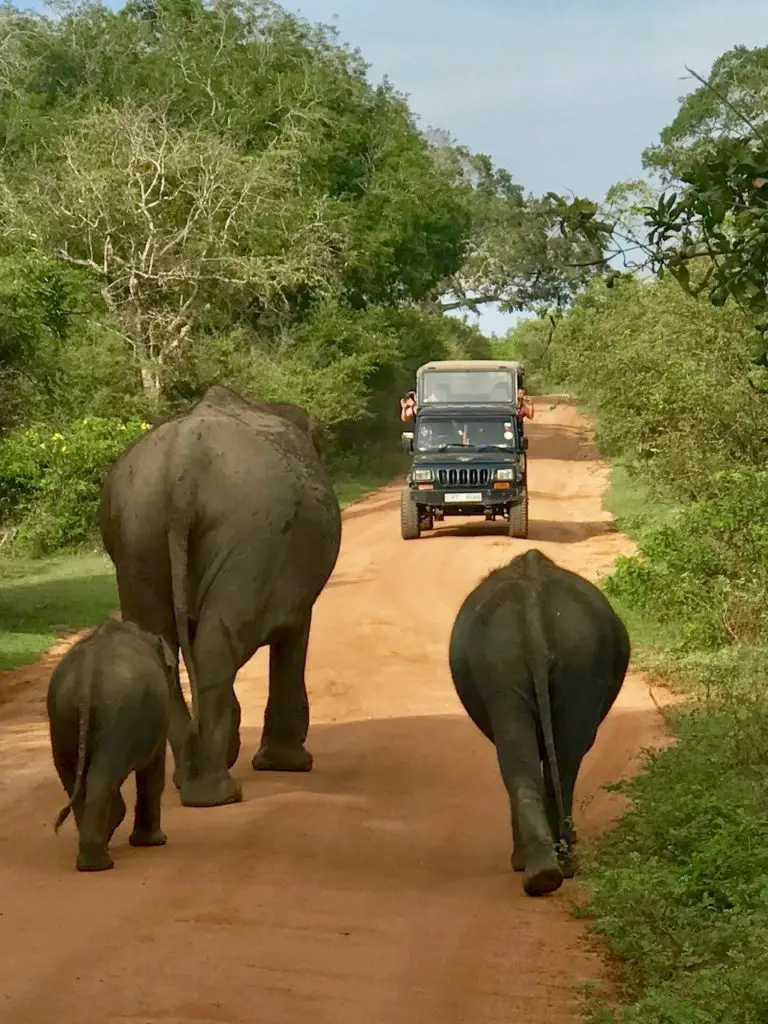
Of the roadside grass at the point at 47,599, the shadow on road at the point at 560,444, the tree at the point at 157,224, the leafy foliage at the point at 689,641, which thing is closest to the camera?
the leafy foliage at the point at 689,641

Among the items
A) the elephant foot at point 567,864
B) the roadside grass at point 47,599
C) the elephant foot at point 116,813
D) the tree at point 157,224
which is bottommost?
the roadside grass at point 47,599

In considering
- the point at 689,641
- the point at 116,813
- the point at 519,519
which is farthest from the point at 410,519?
the point at 116,813

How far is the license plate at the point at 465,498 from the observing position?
26484mm

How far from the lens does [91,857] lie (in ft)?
25.3

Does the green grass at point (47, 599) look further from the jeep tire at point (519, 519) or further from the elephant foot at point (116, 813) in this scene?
the elephant foot at point (116, 813)

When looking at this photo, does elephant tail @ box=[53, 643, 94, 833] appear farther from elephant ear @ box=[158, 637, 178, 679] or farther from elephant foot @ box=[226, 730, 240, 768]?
elephant foot @ box=[226, 730, 240, 768]

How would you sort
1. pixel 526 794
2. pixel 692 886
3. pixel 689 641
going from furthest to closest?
pixel 689 641 → pixel 526 794 → pixel 692 886

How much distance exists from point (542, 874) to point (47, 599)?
13.4m

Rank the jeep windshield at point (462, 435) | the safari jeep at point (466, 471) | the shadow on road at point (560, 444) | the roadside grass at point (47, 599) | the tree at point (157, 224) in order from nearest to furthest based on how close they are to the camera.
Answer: the roadside grass at point (47, 599) → the safari jeep at point (466, 471) → the jeep windshield at point (462, 435) → the tree at point (157, 224) → the shadow on road at point (560, 444)

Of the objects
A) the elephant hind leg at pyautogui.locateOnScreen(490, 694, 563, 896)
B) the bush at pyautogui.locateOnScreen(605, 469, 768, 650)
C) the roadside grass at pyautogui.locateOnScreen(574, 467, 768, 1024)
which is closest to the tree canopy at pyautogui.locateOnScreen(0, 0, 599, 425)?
the bush at pyautogui.locateOnScreen(605, 469, 768, 650)

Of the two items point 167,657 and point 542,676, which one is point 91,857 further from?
point 542,676

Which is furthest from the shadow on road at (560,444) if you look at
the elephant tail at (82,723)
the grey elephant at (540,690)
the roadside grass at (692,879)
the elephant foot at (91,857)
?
the elephant foot at (91,857)

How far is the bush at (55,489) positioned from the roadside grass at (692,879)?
1401 cm

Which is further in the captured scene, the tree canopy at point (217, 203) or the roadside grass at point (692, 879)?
the tree canopy at point (217, 203)
